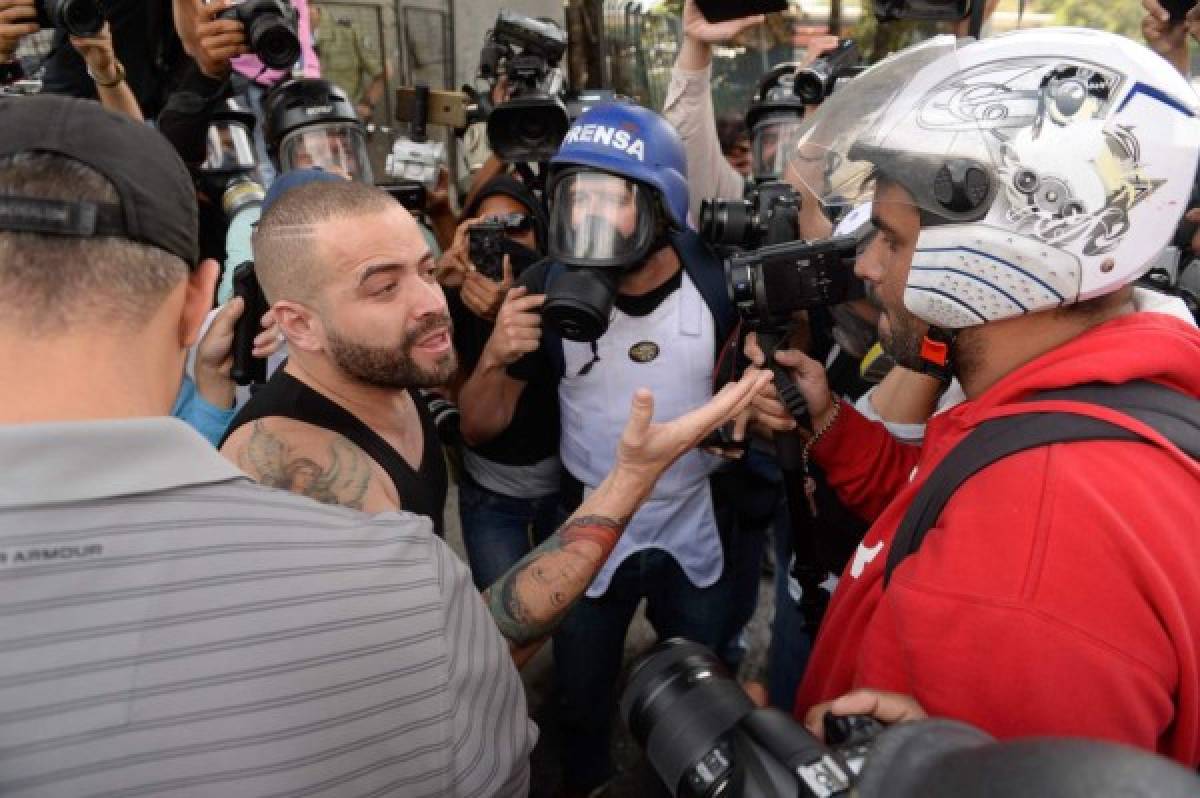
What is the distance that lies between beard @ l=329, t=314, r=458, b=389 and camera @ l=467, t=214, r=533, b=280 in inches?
27.6

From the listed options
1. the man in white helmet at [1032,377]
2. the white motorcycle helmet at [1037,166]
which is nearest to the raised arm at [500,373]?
the man in white helmet at [1032,377]

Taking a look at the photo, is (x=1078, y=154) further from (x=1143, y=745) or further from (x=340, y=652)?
(x=340, y=652)

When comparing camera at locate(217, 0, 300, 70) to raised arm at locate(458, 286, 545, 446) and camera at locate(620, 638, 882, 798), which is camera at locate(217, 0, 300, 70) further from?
camera at locate(620, 638, 882, 798)

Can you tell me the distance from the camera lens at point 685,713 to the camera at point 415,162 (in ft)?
8.89

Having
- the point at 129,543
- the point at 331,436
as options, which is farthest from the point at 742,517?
the point at 129,543

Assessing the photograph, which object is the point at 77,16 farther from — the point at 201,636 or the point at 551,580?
the point at 201,636

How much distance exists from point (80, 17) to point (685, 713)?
131 inches

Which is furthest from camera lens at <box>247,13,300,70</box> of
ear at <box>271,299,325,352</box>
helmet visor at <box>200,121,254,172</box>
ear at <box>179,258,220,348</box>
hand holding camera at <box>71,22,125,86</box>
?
ear at <box>179,258,220,348</box>

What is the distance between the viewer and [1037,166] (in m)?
1.28

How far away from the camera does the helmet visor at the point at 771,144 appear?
12.3ft

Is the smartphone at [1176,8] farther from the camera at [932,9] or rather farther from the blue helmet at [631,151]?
the blue helmet at [631,151]

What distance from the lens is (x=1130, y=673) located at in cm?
103

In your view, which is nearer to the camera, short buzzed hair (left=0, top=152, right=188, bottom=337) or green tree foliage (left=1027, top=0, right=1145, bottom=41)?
short buzzed hair (left=0, top=152, right=188, bottom=337)

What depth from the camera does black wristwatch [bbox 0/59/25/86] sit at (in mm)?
3240
